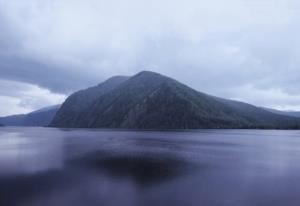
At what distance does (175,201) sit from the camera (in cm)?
2394

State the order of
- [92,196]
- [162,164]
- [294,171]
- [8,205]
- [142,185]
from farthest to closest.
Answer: [162,164] < [294,171] < [142,185] < [92,196] < [8,205]

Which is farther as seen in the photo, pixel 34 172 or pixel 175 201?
pixel 34 172

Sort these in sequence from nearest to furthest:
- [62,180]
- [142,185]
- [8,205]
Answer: [8,205]
[142,185]
[62,180]

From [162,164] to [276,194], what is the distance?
20154 mm

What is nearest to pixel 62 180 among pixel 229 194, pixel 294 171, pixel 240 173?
pixel 229 194

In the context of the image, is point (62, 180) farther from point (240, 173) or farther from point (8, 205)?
point (240, 173)

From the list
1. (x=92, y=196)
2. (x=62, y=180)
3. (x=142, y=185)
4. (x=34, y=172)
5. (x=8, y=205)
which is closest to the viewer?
(x=8, y=205)

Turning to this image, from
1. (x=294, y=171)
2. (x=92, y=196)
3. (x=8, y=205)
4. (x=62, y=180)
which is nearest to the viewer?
(x=8, y=205)

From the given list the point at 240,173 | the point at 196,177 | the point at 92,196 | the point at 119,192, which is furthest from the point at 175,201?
the point at 240,173

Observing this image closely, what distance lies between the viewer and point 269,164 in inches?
1784

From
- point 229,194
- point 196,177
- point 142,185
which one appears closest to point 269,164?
point 196,177

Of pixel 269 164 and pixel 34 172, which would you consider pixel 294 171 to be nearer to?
pixel 269 164

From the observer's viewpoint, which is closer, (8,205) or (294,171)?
(8,205)

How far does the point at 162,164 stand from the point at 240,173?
41.7ft
